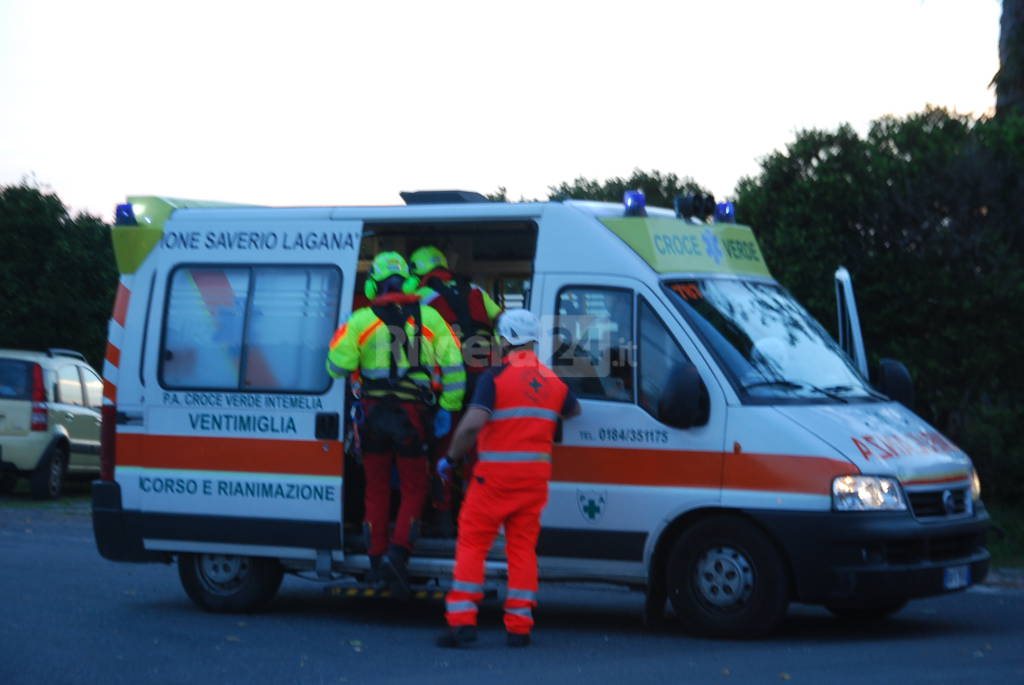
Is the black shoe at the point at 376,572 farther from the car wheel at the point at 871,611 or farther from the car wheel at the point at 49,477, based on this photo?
the car wheel at the point at 49,477

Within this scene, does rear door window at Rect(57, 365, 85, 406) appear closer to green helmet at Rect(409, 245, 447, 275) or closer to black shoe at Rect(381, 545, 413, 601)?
green helmet at Rect(409, 245, 447, 275)

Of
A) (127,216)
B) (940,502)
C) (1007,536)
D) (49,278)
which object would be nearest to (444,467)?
(940,502)

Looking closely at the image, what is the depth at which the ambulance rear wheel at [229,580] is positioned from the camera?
10.5m

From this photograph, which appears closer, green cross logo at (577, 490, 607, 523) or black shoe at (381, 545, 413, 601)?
green cross logo at (577, 490, 607, 523)

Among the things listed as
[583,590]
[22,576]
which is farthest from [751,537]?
[22,576]

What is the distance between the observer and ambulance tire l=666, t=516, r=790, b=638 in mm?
8836

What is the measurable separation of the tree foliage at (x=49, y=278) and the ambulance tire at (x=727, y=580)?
17.4m

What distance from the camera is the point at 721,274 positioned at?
32.4 feet

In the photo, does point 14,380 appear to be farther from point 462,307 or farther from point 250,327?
point 462,307

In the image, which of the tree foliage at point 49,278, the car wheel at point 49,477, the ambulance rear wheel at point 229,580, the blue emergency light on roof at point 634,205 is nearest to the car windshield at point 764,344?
the blue emergency light on roof at point 634,205

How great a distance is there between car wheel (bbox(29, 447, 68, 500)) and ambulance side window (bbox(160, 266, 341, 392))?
9698 mm

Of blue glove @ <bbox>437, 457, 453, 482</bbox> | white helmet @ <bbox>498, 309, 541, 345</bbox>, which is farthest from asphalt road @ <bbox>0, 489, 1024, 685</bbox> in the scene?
white helmet @ <bbox>498, 309, 541, 345</bbox>

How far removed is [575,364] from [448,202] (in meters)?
1.46

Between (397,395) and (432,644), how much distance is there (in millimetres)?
1485
